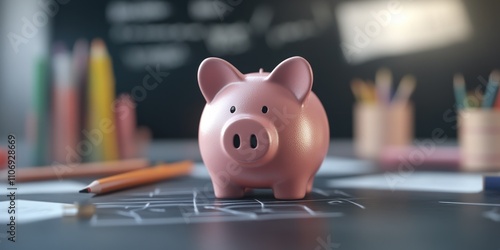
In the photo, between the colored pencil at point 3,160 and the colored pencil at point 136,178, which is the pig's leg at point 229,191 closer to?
the colored pencil at point 136,178

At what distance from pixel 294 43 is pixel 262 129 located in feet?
5.24

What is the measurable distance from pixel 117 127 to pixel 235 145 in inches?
29.3

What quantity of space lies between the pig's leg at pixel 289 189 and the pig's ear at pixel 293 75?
0.11 metres

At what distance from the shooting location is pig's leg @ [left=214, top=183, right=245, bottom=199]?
764 millimetres

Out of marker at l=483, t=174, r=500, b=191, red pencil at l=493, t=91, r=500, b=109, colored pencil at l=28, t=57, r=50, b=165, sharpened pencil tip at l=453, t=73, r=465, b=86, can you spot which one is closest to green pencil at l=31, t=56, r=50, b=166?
colored pencil at l=28, t=57, r=50, b=165

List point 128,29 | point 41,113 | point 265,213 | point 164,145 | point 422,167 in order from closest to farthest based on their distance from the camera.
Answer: point 265,213 < point 41,113 < point 422,167 < point 164,145 < point 128,29

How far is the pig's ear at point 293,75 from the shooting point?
2.43 feet

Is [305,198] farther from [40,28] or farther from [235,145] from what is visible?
[40,28]

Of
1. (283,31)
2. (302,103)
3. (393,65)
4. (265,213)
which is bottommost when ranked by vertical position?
(265,213)

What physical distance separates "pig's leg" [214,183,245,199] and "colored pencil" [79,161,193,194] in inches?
6.2

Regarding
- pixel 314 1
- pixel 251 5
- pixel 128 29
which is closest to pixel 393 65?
pixel 314 1

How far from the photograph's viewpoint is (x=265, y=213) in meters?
0.64

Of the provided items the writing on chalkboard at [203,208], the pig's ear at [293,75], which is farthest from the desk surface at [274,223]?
the pig's ear at [293,75]

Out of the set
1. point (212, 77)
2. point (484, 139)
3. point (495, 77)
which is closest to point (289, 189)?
point (212, 77)
